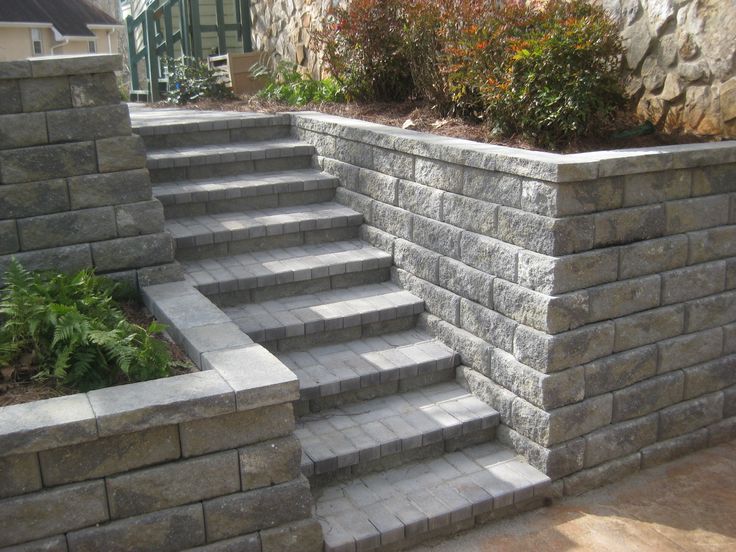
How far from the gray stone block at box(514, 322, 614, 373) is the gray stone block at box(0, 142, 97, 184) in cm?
260

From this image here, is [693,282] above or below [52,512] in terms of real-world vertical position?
above

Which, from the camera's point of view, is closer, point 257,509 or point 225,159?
point 257,509

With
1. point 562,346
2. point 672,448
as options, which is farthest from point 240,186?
point 672,448

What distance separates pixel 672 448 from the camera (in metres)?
4.73

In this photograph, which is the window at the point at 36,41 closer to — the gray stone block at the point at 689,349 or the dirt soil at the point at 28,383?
the dirt soil at the point at 28,383

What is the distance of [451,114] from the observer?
630 cm

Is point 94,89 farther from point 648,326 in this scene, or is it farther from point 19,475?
point 648,326

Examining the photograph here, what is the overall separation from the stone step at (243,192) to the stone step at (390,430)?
215cm

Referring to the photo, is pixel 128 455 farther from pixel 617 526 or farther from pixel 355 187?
pixel 355 187

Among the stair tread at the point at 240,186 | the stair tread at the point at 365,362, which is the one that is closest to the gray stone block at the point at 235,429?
the stair tread at the point at 365,362

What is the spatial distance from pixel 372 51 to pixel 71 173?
3.65 meters

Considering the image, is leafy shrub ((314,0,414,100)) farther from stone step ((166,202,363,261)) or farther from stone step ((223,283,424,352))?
stone step ((223,283,424,352))

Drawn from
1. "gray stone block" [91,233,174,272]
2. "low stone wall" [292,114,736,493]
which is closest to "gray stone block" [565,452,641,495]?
"low stone wall" [292,114,736,493]

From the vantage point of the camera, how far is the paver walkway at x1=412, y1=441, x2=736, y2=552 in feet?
12.9
